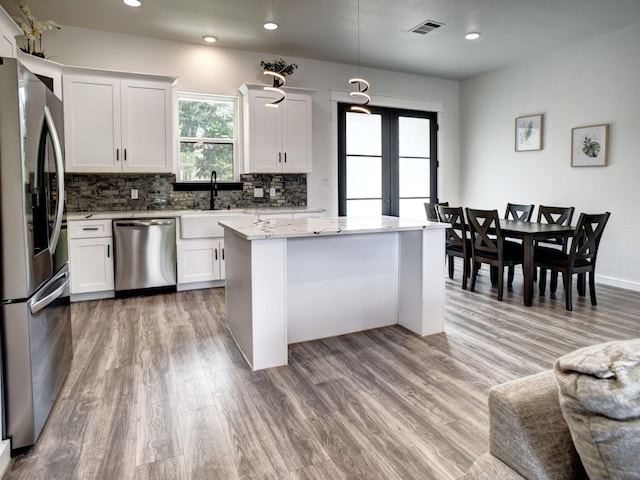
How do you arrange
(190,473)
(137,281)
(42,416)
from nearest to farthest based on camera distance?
(190,473) < (42,416) < (137,281)

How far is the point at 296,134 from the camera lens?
5535 mm

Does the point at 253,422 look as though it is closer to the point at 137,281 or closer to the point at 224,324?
the point at 224,324

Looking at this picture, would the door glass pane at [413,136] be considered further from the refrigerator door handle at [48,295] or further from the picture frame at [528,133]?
the refrigerator door handle at [48,295]

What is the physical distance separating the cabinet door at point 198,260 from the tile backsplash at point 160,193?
0.69 metres

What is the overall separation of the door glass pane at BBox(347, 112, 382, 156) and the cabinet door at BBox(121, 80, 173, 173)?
103 inches

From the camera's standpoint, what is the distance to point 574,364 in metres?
0.80

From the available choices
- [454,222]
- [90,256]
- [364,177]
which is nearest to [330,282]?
[454,222]

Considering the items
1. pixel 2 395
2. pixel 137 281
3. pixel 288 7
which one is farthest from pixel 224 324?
pixel 288 7

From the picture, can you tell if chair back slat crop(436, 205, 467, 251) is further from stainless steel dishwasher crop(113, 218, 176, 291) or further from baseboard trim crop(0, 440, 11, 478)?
baseboard trim crop(0, 440, 11, 478)

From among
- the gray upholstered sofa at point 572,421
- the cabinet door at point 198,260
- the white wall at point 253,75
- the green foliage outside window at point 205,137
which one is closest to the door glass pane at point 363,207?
the white wall at point 253,75

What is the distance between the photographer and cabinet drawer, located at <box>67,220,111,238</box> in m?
4.39

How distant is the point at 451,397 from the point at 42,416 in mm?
2114

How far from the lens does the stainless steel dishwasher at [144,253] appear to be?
4547 mm

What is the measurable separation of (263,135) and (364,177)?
1845 millimetres
